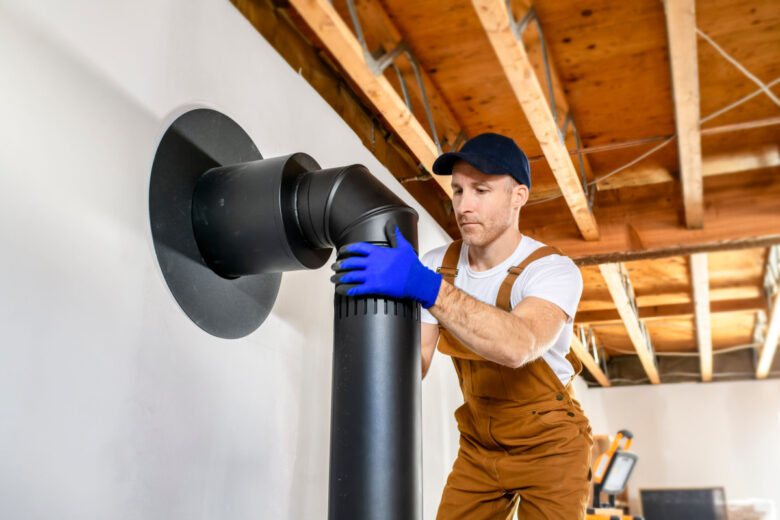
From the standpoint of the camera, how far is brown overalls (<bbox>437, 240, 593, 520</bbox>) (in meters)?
1.77

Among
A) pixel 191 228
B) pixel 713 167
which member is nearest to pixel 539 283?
pixel 191 228

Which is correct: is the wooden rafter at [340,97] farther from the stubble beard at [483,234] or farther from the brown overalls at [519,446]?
the brown overalls at [519,446]

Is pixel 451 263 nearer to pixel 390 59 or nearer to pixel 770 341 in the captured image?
pixel 390 59

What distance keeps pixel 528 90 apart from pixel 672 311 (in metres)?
4.37

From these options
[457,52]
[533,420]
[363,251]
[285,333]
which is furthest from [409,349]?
[457,52]

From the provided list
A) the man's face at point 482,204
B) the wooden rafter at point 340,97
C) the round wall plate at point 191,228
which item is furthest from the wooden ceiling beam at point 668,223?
the round wall plate at point 191,228

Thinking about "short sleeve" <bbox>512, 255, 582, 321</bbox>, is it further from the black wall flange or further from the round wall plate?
the round wall plate

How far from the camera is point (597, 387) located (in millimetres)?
8164

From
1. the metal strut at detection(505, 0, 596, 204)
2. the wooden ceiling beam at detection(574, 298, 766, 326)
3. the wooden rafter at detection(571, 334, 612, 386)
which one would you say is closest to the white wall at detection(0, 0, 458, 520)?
the metal strut at detection(505, 0, 596, 204)

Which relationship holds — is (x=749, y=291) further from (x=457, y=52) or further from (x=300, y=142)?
(x=300, y=142)

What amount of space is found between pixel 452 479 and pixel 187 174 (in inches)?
44.7

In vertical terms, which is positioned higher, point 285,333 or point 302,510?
point 285,333

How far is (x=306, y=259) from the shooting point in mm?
1730

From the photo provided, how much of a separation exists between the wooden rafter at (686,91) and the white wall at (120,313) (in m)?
1.43
